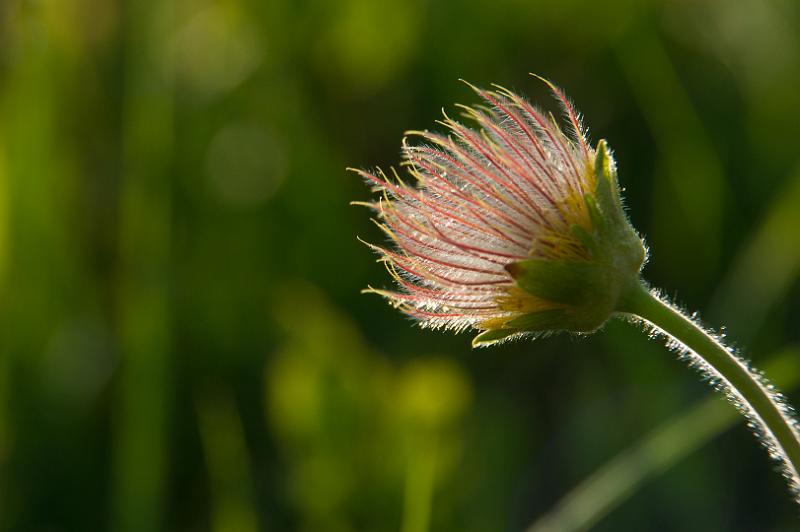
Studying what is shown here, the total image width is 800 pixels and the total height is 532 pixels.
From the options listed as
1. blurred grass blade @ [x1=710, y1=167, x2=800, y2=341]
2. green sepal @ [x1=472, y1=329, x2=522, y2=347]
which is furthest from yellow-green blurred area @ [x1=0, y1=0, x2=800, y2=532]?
green sepal @ [x1=472, y1=329, x2=522, y2=347]

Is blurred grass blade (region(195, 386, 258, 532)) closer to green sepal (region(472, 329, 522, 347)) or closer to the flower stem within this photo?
green sepal (region(472, 329, 522, 347))

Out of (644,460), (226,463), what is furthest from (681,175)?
(226,463)

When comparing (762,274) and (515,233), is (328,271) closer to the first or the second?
(762,274)

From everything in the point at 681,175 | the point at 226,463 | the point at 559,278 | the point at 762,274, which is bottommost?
the point at 226,463

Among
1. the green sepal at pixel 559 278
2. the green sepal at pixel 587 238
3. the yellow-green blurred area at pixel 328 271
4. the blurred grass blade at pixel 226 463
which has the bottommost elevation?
the blurred grass blade at pixel 226 463

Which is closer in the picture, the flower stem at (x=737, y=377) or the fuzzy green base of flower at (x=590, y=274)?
the flower stem at (x=737, y=377)

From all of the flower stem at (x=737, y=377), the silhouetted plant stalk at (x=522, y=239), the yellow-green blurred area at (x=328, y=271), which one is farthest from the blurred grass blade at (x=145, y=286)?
the flower stem at (x=737, y=377)

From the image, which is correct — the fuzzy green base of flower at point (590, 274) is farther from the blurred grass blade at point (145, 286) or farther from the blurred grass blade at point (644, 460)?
the blurred grass blade at point (145, 286)

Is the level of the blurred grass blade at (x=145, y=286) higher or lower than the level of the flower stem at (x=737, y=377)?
lower
